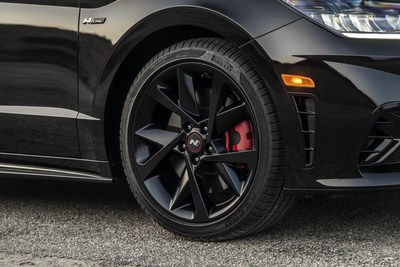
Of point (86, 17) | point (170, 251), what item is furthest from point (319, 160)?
point (86, 17)

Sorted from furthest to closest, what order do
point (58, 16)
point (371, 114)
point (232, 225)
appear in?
point (58, 16), point (232, 225), point (371, 114)

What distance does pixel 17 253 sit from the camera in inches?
141

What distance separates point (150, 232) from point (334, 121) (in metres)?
1.13

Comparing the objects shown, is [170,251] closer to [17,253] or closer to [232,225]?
[232,225]

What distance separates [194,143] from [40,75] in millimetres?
856

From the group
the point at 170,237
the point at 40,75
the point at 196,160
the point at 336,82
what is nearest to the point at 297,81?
the point at 336,82

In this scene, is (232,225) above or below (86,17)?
below

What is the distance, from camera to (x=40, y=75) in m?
3.83

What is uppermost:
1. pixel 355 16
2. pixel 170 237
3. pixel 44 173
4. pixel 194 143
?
pixel 355 16

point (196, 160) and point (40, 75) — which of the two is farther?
point (40, 75)

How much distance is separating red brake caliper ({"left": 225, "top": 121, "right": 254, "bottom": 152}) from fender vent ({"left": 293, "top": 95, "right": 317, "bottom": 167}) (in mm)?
Result: 291

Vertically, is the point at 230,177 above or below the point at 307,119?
below

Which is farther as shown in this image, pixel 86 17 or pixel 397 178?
pixel 86 17

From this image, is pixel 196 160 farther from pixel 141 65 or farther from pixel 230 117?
pixel 141 65
